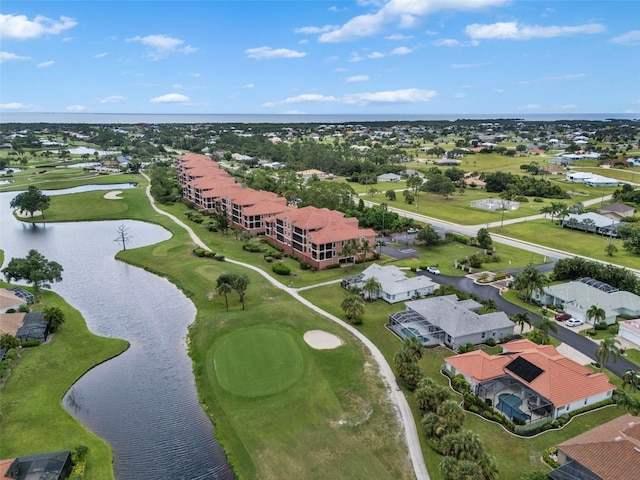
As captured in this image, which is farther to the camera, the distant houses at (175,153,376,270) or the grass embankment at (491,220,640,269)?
the grass embankment at (491,220,640,269)

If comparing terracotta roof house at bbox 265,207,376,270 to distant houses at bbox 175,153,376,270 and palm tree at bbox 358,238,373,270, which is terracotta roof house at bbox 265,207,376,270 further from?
palm tree at bbox 358,238,373,270

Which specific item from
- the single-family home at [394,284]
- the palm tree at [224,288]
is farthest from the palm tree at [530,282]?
the palm tree at [224,288]

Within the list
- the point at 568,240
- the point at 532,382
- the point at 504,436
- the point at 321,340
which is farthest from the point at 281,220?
the point at 568,240

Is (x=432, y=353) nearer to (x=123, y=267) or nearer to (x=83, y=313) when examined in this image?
(x=83, y=313)

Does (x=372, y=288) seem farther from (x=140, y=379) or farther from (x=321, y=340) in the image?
(x=140, y=379)

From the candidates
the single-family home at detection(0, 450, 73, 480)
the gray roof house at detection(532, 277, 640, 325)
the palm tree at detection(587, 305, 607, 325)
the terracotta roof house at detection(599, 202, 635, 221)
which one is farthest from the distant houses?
the terracotta roof house at detection(599, 202, 635, 221)

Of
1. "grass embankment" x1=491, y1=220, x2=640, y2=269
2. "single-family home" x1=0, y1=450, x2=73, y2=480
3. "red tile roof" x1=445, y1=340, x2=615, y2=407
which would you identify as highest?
"red tile roof" x1=445, y1=340, x2=615, y2=407

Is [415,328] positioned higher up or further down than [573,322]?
higher up
